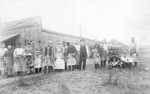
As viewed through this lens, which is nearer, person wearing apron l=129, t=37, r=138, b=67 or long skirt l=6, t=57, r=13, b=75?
long skirt l=6, t=57, r=13, b=75

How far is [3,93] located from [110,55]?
21.4 ft

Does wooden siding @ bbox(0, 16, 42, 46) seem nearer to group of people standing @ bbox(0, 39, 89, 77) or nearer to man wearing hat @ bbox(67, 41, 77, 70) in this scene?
group of people standing @ bbox(0, 39, 89, 77)

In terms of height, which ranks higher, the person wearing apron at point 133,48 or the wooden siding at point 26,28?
the wooden siding at point 26,28

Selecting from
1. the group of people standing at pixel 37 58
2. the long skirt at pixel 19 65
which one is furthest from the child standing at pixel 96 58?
the long skirt at pixel 19 65

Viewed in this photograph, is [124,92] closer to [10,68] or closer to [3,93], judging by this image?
[3,93]

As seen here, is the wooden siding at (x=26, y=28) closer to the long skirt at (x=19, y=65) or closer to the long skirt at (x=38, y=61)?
the long skirt at (x=38, y=61)

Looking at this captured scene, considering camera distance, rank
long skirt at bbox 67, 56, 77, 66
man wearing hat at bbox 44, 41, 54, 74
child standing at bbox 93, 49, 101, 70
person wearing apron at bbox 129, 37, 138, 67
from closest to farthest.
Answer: man wearing hat at bbox 44, 41, 54, 74
long skirt at bbox 67, 56, 77, 66
child standing at bbox 93, 49, 101, 70
person wearing apron at bbox 129, 37, 138, 67

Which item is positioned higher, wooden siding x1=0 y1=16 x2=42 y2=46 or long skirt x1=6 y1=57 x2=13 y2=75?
wooden siding x1=0 y1=16 x2=42 y2=46

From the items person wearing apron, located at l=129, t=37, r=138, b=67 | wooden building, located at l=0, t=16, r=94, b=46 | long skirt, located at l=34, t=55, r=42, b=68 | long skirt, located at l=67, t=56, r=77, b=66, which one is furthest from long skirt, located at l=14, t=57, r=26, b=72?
person wearing apron, located at l=129, t=37, r=138, b=67

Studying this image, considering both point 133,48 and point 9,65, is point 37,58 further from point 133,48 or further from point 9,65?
point 133,48

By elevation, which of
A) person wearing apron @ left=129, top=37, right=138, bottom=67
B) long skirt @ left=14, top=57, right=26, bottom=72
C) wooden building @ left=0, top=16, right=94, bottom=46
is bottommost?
long skirt @ left=14, top=57, right=26, bottom=72

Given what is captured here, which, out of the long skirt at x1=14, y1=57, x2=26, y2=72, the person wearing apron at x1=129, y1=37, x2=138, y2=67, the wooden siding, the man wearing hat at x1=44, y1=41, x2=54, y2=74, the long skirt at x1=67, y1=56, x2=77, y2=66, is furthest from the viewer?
the wooden siding

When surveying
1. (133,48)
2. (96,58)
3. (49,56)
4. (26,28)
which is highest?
(26,28)

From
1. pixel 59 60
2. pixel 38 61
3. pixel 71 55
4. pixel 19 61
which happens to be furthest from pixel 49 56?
pixel 19 61
